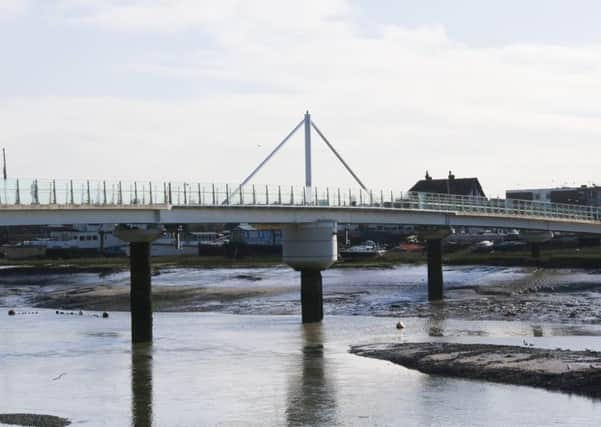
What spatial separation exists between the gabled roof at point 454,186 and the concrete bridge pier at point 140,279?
11809cm

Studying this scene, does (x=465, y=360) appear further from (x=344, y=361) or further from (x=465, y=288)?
(x=465, y=288)

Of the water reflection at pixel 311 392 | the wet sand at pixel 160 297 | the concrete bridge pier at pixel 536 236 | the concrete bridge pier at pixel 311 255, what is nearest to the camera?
the water reflection at pixel 311 392

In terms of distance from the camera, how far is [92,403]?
34156 mm

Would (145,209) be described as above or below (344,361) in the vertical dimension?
above

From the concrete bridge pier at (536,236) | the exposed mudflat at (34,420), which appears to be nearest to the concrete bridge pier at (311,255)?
the exposed mudflat at (34,420)

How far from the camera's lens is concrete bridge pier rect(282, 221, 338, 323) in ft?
196

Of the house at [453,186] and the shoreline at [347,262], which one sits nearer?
the shoreline at [347,262]

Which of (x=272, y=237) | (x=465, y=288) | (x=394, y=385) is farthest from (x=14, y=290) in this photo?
(x=394, y=385)

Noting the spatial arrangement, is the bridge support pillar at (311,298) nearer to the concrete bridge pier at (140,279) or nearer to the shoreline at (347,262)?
the concrete bridge pier at (140,279)

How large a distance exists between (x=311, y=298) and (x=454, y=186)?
112m

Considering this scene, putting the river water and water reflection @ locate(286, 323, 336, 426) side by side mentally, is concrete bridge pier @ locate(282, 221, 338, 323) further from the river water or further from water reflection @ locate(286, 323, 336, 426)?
water reflection @ locate(286, 323, 336, 426)

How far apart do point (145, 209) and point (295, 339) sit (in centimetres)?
850

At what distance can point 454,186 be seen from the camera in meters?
169

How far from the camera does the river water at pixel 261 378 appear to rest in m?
31.5
